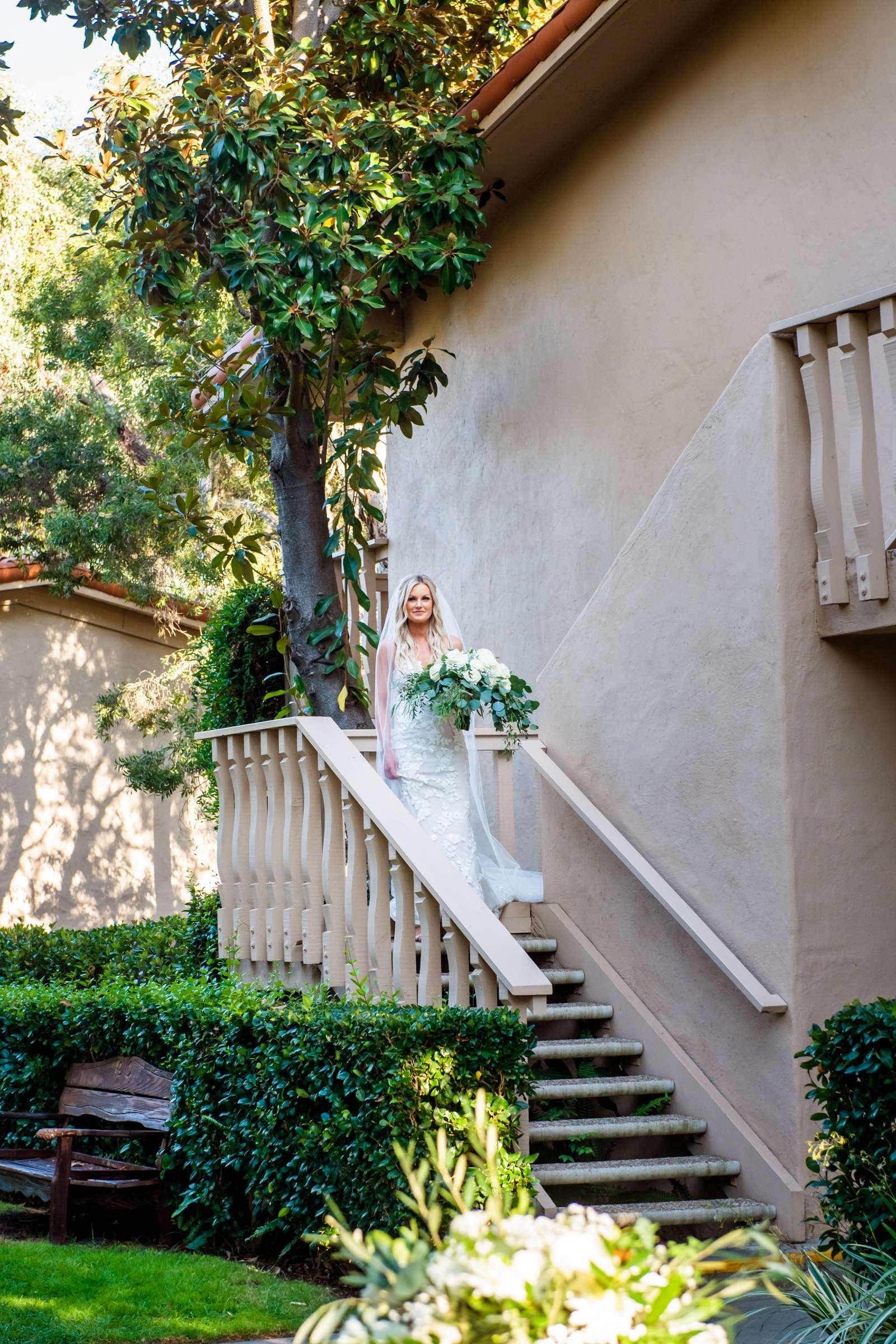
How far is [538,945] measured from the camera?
7.23 m

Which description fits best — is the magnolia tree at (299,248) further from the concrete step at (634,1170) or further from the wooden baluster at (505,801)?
the concrete step at (634,1170)

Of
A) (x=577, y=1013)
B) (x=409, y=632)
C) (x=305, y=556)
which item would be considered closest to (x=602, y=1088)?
(x=577, y=1013)

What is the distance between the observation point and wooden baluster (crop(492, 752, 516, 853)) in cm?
762

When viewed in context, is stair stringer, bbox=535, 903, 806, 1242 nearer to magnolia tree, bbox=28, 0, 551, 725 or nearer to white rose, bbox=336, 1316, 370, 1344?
magnolia tree, bbox=28, 0, 551, 725

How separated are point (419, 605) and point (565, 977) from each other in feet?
6.97

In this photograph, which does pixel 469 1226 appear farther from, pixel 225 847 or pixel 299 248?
pixel 299 248

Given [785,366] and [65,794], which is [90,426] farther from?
[785,366]

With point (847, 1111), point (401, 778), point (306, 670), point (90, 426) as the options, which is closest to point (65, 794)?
point (90, 426)

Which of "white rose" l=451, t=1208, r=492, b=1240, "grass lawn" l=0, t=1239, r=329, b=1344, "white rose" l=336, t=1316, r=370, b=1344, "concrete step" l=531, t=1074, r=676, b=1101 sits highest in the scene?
"white rose" l=451, t=1208, r=492, b=1240

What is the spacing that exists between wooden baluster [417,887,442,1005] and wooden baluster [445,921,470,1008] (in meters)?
0.07

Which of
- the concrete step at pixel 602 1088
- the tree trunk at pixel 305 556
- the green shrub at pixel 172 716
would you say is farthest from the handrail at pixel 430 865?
the green shrub at pixel 172 716

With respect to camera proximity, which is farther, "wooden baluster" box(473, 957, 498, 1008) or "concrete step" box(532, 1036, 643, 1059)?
"concrete step" box(532, 1036, 643, 1059)

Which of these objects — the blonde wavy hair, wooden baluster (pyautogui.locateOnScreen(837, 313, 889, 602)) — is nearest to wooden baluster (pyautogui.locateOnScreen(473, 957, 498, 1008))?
wooden baluster (pyautogui.locateOnScreen(837, 313, 889, 602))

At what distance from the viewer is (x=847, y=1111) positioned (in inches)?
189
